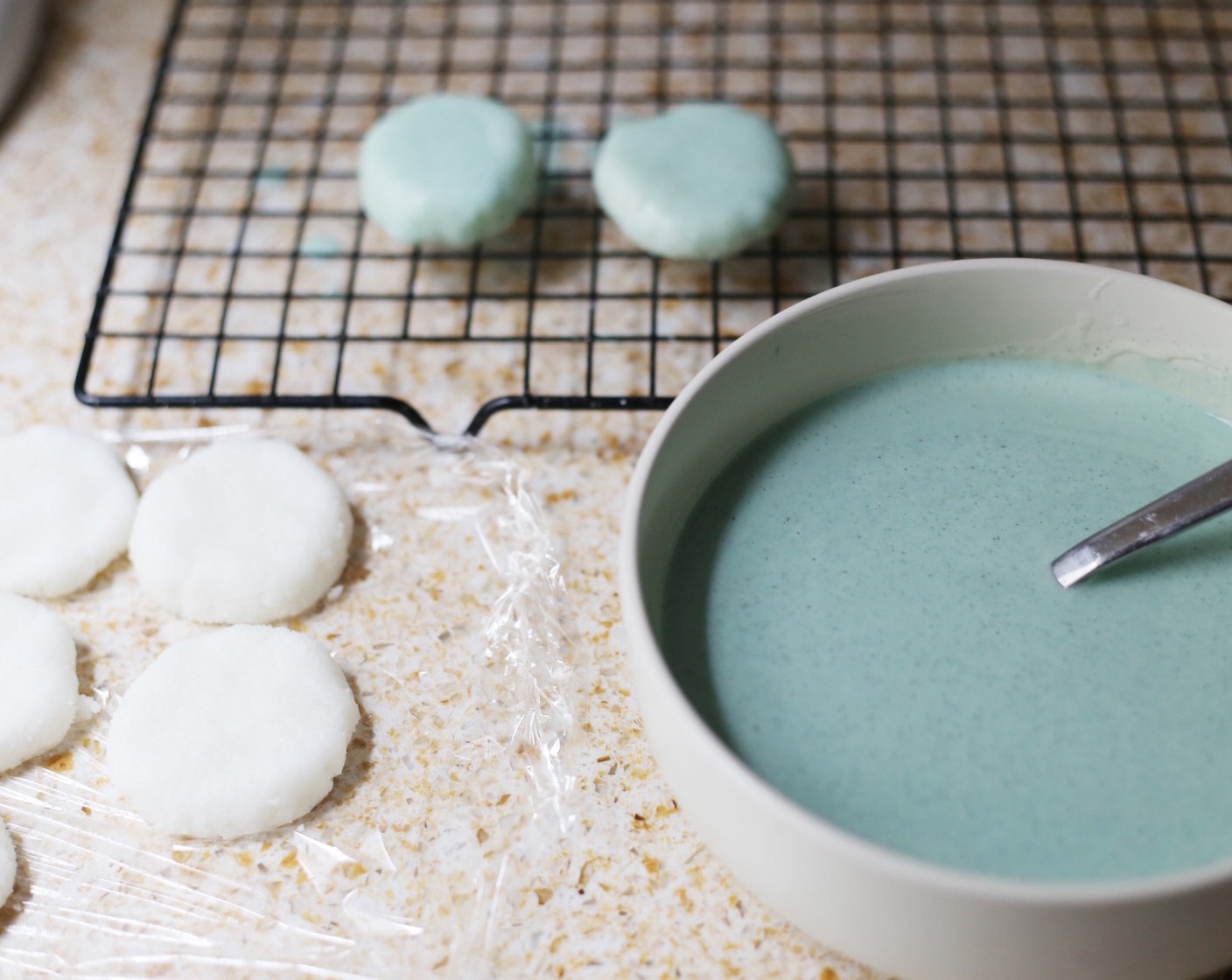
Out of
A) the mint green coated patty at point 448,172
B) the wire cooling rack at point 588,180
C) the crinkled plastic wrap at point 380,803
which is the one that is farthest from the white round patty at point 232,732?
the mint green coated patty at point 448,172

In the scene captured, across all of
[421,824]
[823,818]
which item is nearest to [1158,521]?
[823,818]

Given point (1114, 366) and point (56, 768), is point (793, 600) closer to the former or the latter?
point (1114, 366)

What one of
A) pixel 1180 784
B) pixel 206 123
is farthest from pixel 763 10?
pixel 1180 784

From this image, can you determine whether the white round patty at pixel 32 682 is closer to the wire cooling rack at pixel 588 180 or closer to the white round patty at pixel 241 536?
the white round patty at pixel 241 536

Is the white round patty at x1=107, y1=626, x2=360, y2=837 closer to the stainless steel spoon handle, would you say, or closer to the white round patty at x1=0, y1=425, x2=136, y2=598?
the white round patty at x1=0, y1=425, x2=136, y2=598

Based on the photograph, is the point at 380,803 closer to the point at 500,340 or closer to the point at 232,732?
the point at 232,732
